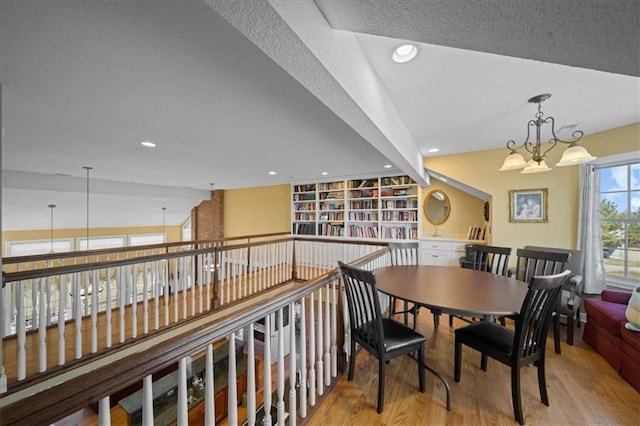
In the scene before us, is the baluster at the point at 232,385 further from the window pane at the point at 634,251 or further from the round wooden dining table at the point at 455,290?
the window pane at the point at 634,251

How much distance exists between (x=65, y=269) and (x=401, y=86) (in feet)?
10.3

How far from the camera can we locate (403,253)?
11.4 ft

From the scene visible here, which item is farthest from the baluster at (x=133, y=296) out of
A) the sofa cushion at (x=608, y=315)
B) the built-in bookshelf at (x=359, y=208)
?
the sofa cushion at (x=608, y=315)

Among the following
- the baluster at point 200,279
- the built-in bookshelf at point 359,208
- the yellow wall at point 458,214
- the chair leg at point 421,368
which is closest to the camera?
the chair leg at point 421,368

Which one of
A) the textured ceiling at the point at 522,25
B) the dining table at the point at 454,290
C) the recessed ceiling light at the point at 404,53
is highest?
the recessed ceiling light at the point at 404,53

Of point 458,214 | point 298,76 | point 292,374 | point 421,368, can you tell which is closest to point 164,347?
point 292,374

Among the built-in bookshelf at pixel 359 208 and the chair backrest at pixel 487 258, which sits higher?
the built-in bookshelf at pixel 359 208

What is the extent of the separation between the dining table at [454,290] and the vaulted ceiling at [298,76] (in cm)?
121

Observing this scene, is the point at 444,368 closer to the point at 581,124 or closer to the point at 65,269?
the point at 581,124

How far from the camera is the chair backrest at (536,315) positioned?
150cm

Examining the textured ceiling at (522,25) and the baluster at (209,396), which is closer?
the textured ceiling at (522,25)

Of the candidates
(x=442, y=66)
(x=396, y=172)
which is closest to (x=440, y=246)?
(x=396, y=172)

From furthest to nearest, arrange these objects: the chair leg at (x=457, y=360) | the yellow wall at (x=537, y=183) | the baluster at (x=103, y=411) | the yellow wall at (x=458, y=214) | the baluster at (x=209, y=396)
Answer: the yellow wall at (x=458, y=214), the yellow wall at (x=537, y=183), the chair leg at (x=457, y=360), the baluster at (x=209, y=396), the baluster at (x=103, y=411)

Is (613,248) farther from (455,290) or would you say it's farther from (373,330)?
(373,330)
